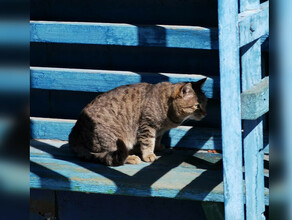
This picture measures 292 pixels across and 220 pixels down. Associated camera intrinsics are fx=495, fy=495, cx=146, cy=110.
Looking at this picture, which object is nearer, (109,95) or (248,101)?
(248,101)

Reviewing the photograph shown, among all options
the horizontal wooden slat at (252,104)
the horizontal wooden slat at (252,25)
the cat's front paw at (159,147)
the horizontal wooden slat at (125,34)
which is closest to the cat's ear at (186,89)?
the horizontal wooden slat at (125,34)

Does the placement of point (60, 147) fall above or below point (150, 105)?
below

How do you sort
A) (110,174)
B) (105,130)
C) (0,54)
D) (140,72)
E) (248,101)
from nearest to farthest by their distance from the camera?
(0,54)
(248,101)
(110,174)
(105,130)
(140,72)

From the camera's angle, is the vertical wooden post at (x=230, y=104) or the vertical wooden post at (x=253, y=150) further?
the vertical wooden post at (x=253, y=150)

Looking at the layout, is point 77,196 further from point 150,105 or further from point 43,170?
point 150,105

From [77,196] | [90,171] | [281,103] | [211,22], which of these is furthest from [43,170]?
[281,103]

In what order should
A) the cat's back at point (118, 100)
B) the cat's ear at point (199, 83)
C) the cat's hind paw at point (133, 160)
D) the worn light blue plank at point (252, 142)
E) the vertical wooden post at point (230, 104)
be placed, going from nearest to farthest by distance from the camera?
the vertical wooden post at point (230, 104)
the worn light blue plank at point (252, 142)
the cat's ear at point (199, 83)
the cat's hind paw at point (133, 160)
the cat's back at point (118, 100)

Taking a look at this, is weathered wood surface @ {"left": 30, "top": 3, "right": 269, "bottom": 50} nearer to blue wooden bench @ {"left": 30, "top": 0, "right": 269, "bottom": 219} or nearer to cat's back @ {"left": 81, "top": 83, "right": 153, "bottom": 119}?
blue wooden bench @ {"left": 30, "top": 0, "right": 269, "bottom": 219}

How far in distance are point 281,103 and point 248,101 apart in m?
1.49

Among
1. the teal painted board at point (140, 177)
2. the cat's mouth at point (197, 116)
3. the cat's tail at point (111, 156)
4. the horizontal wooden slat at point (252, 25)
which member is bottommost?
the teal painted board at point (140, 177)

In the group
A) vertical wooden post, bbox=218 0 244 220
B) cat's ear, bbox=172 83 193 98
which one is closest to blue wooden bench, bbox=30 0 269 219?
vertical wooden post, bbox=218 0 244 220

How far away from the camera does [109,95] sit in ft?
11.2

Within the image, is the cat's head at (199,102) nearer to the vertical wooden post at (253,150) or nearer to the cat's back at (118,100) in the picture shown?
the cat's back at (118,100)

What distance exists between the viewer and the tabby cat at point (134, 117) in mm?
3324
